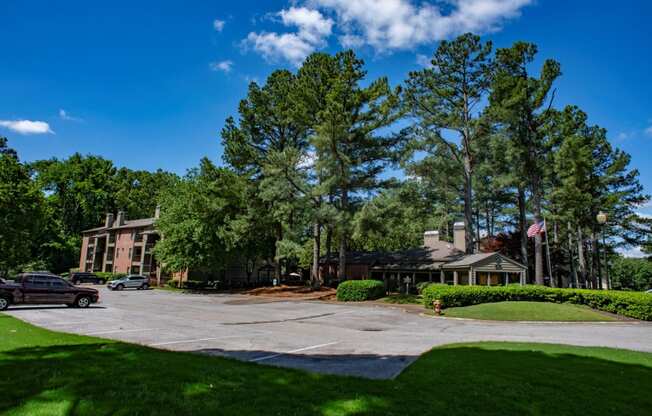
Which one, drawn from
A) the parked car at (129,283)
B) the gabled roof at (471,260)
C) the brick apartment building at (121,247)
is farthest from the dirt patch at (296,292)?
the brick apartment building at (121,247)

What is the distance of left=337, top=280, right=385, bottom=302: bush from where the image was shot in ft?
98.1

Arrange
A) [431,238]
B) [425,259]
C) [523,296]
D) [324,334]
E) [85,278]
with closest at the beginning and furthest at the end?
[324,334]
[523,296]
[425,259]
[431,238]
[85,278]

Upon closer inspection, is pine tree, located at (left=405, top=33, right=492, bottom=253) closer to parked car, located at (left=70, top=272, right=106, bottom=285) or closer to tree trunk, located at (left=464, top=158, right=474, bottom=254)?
tree trunk, located at (left=464, top=158, right=474, bottom=254)

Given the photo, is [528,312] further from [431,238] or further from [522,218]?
[522,218]

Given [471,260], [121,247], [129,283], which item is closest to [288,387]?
[471,260]

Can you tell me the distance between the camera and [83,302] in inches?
834

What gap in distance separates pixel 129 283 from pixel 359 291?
26871 millimetres

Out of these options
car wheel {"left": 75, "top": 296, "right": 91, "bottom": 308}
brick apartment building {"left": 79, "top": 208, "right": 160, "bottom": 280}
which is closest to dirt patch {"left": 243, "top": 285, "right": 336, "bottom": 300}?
car wheel {"left": 75, "top": 296, "right": 91, "bottom": 308}

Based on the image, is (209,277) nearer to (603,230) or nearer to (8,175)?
(8,175)

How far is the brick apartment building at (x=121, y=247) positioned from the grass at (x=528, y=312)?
41.5 meters

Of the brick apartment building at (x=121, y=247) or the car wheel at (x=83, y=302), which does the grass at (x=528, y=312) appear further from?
the brick apartment building at (x=121, y=247)

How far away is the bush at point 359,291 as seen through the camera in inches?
1177

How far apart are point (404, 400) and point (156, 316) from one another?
15.8 meters

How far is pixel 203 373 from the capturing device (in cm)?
632
